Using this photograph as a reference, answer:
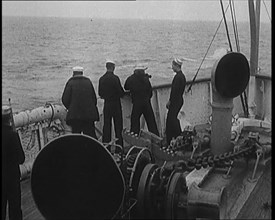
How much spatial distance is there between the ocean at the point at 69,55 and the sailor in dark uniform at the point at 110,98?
936 centimetres

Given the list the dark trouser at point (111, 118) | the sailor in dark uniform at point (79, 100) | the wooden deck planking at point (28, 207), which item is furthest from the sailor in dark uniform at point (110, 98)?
the wooden deck planking at point (28, 207)

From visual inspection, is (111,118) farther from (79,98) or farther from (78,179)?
(78,179)

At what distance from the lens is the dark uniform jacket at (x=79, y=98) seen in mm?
3986

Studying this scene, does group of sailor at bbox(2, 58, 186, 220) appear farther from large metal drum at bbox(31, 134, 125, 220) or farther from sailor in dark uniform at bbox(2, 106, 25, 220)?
large metal drum at bbox(31, 134, 125, 220)

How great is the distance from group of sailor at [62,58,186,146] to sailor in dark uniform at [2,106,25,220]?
4.26 ft

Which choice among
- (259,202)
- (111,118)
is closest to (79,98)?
(111,118)

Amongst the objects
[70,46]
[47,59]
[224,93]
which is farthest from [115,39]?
[224,93]

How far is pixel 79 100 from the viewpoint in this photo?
399cm

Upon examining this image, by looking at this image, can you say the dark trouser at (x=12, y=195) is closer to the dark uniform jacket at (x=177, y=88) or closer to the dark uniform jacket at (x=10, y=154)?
the dark uniform jacket at (x=10, y=154)

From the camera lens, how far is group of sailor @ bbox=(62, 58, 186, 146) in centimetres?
401

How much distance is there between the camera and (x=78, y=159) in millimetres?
1949

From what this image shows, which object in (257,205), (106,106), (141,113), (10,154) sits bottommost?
(257,205)

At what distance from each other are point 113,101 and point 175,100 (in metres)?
0.63

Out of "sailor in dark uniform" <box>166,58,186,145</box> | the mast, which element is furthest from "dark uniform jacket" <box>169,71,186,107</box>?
the mast
